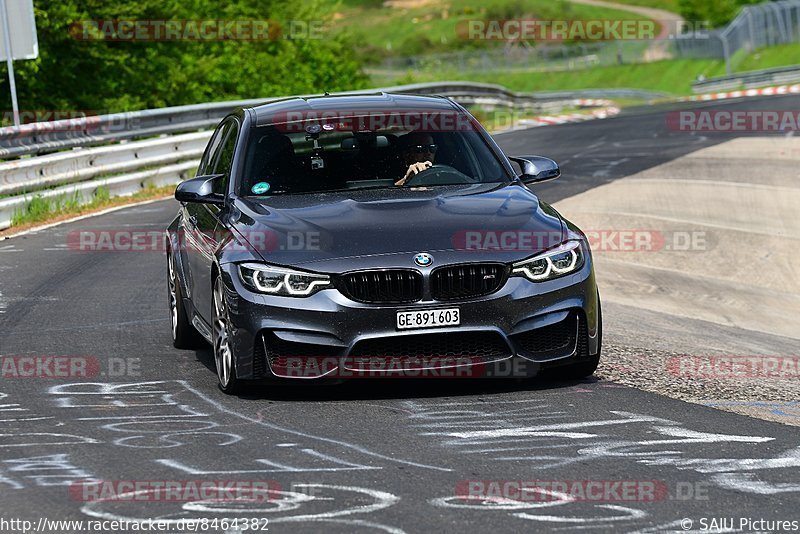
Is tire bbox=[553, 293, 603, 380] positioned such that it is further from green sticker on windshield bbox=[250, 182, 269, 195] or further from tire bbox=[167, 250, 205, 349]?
tire bbox=[167, 250, 205, 349]

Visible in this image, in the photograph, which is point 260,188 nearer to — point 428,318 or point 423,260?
point 423,260

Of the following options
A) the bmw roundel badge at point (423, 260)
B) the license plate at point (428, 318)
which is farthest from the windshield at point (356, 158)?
the license plate at point (428, 318)

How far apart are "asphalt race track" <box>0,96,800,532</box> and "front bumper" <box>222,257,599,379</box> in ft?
0.66

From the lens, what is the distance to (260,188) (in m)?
8.95

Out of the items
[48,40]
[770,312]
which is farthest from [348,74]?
[770,312]

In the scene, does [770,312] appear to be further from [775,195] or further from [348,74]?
[348,74]

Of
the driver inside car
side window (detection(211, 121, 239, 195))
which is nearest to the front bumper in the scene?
side window (detection(211, 121, 239, 195))

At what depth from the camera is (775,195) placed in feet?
62.7

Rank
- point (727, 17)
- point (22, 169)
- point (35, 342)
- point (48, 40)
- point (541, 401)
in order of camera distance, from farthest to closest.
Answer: point (727, 17)
point (48, 40)
point (22, 169)
point (35, 342)
point (541, 401)

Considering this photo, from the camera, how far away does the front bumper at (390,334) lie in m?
7.66

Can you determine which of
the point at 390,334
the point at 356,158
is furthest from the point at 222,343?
the point at 356,158

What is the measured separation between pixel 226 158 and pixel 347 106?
0.84 metres

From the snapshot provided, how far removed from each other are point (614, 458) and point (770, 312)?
309 inches

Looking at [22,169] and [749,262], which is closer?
[749,262]
